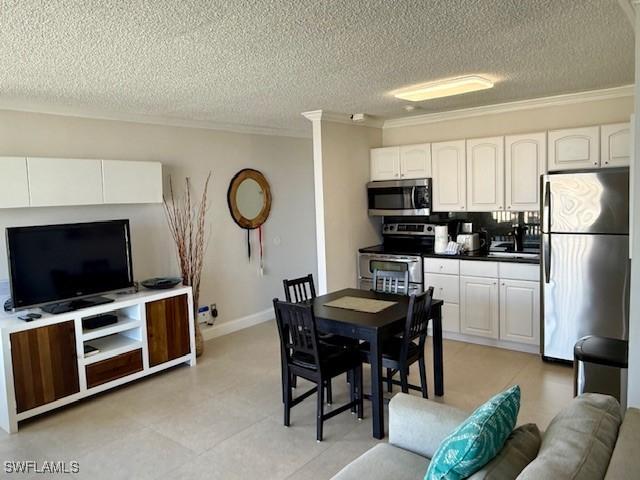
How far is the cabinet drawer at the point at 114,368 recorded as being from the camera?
3777mm

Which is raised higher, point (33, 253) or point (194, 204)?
point (194, 204)

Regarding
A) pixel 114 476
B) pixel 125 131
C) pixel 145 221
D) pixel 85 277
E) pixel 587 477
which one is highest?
pixel 125 131

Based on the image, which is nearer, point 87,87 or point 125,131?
point 87,87

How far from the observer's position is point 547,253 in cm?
412

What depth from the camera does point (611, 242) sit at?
12.6ft

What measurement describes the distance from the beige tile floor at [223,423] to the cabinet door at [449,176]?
61.0 inches

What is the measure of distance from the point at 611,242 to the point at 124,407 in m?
3.96

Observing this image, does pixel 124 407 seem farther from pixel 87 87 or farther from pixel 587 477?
pixel 587 477

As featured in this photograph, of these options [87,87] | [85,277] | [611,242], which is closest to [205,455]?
[85,277]

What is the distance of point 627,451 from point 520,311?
10.5 ft

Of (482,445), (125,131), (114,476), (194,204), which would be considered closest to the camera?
(482,445)

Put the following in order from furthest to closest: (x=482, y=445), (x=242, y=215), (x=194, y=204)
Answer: (x=242, y=215) → (x=194, y=204) → (x=482, y=445)

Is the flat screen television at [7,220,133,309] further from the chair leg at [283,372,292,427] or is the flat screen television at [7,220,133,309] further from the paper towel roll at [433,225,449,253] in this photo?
the paper towel roll at [433,225,449,253]
